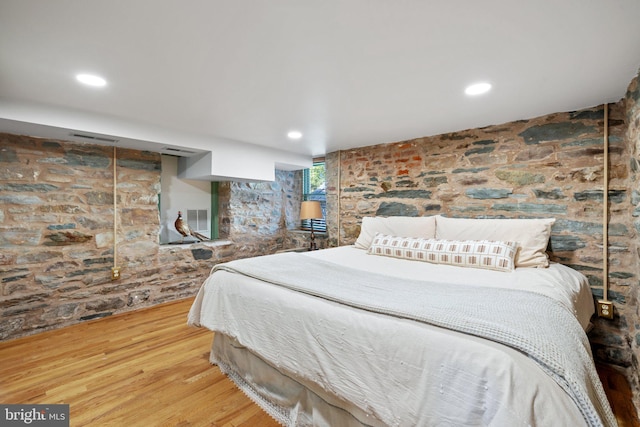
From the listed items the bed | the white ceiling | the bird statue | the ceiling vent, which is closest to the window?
the bird statue

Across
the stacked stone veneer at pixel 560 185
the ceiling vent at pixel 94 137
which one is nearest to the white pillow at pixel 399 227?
the stacked stone veneer at pixel 560 185

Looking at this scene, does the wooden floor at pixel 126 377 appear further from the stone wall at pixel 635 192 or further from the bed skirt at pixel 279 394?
the stone wall at pixel 635 192

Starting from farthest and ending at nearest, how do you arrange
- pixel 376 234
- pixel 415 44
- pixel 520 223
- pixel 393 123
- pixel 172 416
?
pixel 376 234
pixel 393 123
pixel 520 223
pixel 172 416
pixel 415 44

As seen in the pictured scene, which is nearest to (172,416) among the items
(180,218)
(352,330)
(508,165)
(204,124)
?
(352,330)

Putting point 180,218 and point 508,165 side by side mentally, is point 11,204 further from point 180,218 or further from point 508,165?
point 508,165

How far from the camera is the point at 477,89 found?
6.10ft

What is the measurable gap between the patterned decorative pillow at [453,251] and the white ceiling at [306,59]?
3.50 ft

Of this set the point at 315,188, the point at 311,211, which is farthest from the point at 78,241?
the point at 315,188

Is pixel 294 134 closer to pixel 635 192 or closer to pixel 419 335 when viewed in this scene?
pixel 419 335

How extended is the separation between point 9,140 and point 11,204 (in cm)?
55

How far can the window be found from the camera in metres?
4.46

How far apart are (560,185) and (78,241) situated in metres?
4.41

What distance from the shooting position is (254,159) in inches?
140

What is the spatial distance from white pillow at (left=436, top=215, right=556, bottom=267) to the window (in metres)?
2.23
